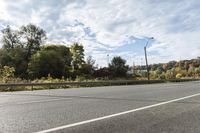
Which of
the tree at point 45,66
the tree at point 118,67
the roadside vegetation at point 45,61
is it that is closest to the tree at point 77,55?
the roadside vegetation at point 45,61

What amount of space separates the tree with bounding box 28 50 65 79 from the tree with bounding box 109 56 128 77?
15487 millimetres

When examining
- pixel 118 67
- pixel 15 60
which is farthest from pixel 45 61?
pixel 118 67

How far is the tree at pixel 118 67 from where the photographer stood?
84500 mm

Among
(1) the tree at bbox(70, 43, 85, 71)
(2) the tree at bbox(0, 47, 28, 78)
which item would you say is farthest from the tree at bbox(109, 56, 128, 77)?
(2) the tree at bbox(0, 47, 28, 78)

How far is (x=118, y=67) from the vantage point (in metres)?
88.1

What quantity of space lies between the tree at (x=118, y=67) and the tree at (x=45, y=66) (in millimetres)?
15487

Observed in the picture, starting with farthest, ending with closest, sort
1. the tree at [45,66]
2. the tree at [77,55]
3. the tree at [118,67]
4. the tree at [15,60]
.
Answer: the tree at [77,55], the tree at [118,67], the tree at [15,60], the tree at [45,66]

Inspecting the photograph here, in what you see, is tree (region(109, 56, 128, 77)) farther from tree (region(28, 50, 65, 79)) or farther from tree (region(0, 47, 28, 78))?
tree (region(0, 47, 28, 78))

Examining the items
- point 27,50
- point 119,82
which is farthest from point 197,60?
Result: point 119,82

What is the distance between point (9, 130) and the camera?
6188 mm

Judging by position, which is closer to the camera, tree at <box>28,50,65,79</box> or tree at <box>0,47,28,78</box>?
tree at <box>28,50,65,79</box>

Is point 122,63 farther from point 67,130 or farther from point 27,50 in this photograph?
point 67,130

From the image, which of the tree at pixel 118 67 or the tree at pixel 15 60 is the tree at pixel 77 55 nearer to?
the tree at pixel 118 67

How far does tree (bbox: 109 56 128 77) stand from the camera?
84.5 m
